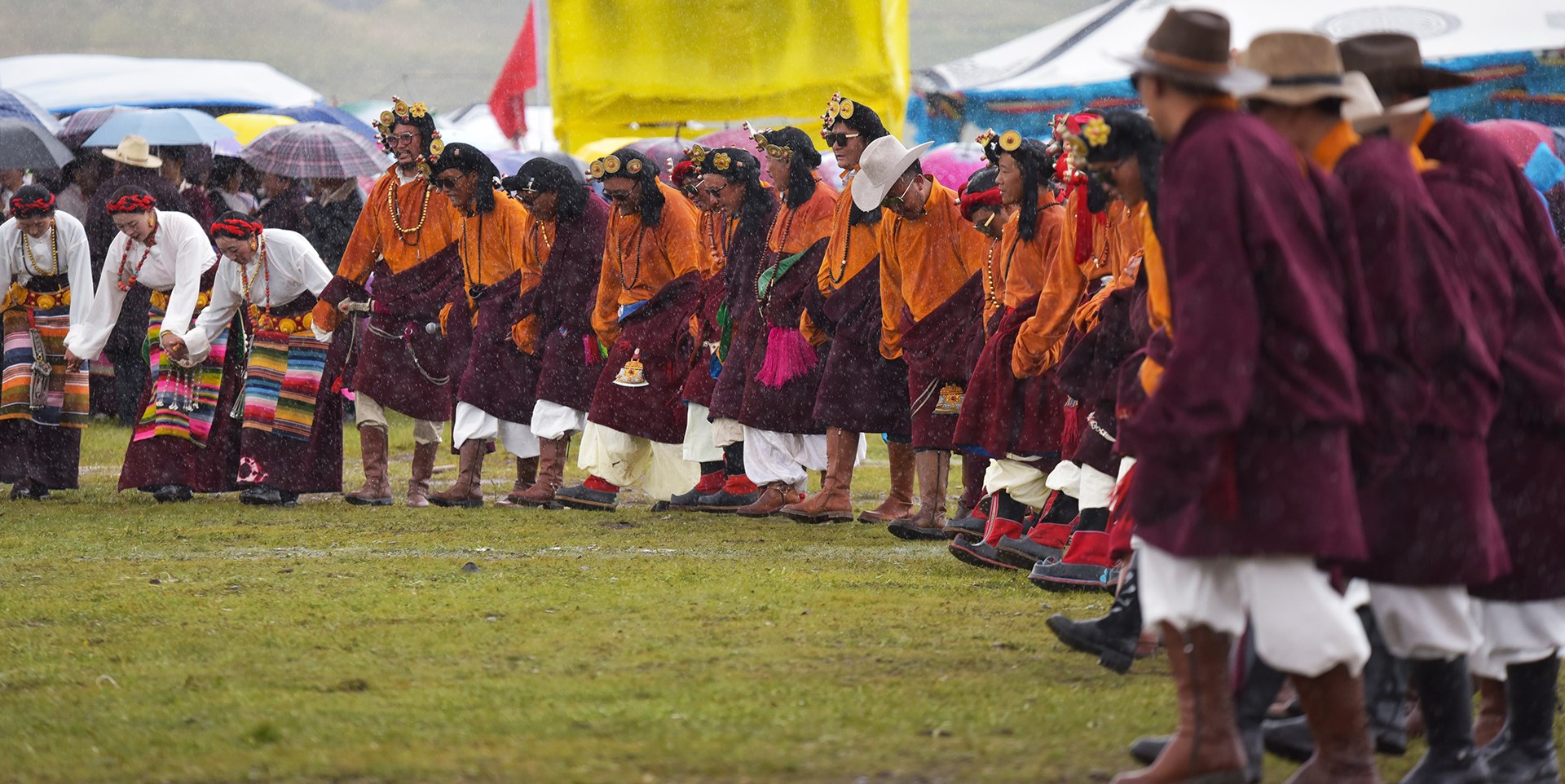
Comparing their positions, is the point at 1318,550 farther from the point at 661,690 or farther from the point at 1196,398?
the point at 661,690

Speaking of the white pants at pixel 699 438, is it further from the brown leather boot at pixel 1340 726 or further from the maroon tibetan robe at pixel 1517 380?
the brown leather boot at pixel 1340 726

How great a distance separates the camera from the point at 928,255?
891 centimetres

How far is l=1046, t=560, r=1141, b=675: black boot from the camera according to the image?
541 centimetres

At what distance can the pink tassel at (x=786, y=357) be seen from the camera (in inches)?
388

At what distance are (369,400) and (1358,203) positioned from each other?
7202 millimetres

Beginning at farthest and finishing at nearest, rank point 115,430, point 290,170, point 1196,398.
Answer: point 115,430 < point 290,170 < point 1196,398

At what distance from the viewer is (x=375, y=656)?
18.6 feet

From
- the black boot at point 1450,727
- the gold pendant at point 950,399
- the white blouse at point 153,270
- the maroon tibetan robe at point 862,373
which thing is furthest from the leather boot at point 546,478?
the black boot at point 1450,727

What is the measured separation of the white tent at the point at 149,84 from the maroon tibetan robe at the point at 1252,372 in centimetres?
2051

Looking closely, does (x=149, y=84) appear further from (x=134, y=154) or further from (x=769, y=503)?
(x=769, y=503)

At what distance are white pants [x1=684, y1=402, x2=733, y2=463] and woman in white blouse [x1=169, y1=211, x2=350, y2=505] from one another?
1856 millimetres

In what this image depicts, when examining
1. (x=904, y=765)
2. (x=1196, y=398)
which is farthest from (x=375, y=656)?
(x=1196, y=398)

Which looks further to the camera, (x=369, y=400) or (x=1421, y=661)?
(x=369, y=400)

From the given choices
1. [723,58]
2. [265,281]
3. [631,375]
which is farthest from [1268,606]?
[723,58]
